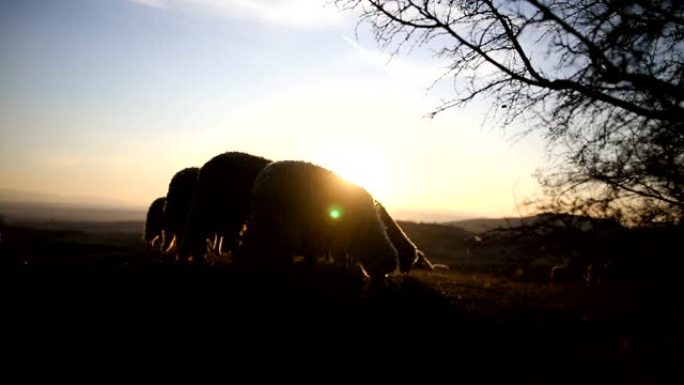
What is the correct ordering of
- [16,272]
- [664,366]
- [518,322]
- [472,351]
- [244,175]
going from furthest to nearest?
[244,175]
[16,272]
[518,322]
[472,351]
[664,366]

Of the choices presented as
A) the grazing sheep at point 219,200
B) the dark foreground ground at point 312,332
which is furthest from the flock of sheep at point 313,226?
the grazing sheep at point 219,200

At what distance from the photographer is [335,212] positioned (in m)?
9.59

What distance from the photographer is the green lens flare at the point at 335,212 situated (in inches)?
376

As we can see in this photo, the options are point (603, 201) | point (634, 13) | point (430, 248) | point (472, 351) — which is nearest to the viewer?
point (472, 351)

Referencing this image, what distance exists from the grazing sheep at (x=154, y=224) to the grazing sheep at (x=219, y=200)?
6.11m

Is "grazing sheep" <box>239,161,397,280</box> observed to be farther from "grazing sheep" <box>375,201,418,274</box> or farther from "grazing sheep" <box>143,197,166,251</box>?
"grazing sheep" <box>143,197,166,251</box>

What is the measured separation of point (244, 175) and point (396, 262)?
435 cm

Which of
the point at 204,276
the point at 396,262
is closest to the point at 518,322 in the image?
the point at 396,262

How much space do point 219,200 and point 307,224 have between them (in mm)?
3089

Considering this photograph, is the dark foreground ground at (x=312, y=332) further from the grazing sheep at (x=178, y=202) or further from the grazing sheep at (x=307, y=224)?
the grazing sheep at (x=178, y=202)

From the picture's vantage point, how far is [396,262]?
30.3ft

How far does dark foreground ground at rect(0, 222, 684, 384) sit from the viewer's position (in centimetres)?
454

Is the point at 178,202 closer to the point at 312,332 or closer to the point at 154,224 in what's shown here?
the point at 154,224

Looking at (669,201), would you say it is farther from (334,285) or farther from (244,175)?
(244,175)
